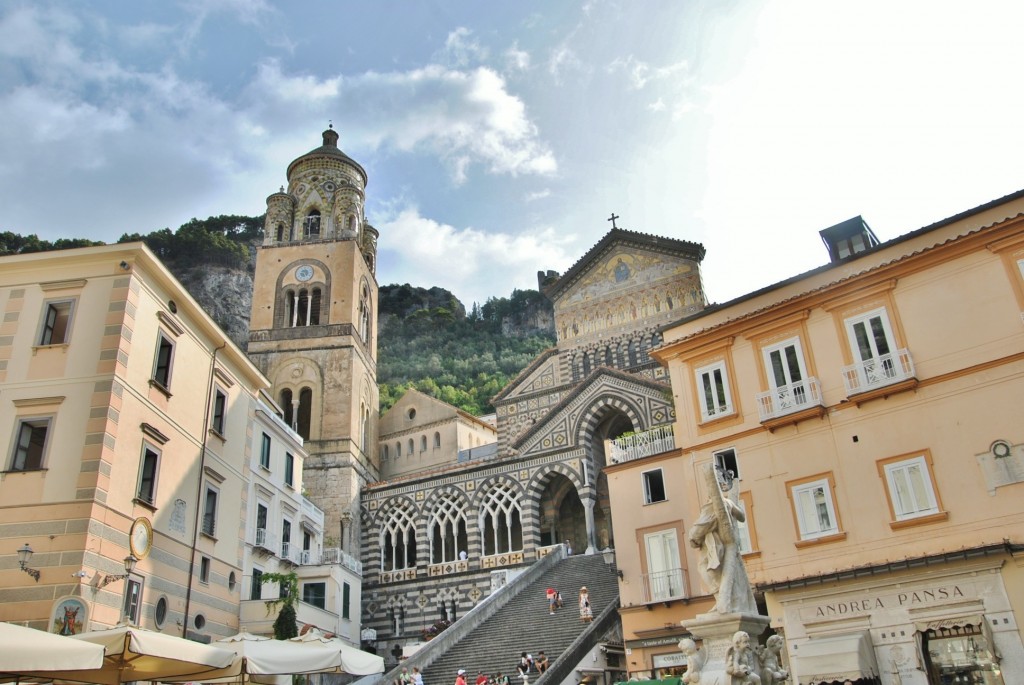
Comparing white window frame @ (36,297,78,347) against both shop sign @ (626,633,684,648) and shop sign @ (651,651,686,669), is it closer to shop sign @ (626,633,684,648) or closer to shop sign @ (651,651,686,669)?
shop sign @ (626,633,684,648)

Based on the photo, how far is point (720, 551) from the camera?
873cm

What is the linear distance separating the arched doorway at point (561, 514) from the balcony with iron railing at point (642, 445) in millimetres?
12182

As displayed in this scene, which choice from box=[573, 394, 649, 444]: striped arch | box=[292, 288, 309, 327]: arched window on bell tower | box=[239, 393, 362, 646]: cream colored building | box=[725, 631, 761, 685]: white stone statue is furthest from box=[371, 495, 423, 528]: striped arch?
box=[725, 631, 761, 685]: white stone statue

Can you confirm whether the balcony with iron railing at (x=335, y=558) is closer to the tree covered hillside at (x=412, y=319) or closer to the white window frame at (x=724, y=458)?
the white window frame at (x=724, y=458)

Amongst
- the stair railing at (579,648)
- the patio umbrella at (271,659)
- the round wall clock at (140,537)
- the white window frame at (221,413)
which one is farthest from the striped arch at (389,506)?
the patio umbrella at (271,659)

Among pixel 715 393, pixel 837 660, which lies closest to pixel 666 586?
pixel 715 393

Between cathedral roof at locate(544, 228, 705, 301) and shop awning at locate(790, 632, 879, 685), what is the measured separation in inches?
925

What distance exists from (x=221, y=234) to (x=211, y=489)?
61461 mm

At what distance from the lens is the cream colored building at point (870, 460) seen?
14.4m

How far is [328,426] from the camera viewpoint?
122 ft

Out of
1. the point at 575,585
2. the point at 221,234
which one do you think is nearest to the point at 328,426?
the point at 575,585

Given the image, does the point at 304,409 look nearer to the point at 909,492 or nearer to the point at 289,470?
the point at 289,470

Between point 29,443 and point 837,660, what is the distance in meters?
15.8

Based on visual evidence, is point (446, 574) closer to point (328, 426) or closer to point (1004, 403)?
point (328, 426)
